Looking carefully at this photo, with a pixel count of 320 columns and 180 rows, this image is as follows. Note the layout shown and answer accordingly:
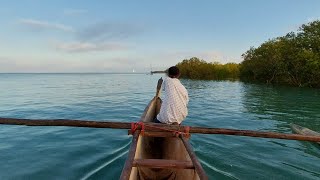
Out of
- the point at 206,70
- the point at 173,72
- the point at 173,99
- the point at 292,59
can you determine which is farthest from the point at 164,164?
the point at 206,70

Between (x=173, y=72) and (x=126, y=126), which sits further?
(x=173, y=72)

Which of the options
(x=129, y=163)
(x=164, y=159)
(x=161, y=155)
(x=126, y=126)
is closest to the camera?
(x=129, y=163)

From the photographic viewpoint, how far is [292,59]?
3775cm

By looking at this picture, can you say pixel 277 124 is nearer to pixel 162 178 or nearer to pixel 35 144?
pixel 162 178

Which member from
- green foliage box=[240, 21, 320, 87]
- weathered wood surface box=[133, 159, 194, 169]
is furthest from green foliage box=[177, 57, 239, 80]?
weathered wood surface box=[133, 159, 194, 169]

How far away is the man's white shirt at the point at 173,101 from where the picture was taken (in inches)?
253

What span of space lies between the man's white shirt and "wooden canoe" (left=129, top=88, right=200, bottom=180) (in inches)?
19.9

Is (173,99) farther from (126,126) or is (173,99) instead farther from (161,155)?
(161,155)

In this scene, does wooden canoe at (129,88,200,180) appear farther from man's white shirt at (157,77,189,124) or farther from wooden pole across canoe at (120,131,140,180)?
man's white shirt at (157,77,189,124)

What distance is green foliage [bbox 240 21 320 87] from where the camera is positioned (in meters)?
35.7

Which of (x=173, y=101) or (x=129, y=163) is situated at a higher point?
(x=173, y=101)

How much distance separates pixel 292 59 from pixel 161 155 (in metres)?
35.5

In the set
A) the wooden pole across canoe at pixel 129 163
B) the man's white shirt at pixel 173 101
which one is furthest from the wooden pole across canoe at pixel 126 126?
the man's white shirt at pixel 173 101

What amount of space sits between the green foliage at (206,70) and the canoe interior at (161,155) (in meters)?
55.5
